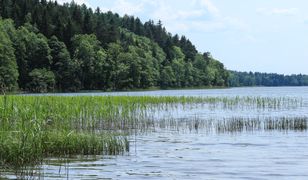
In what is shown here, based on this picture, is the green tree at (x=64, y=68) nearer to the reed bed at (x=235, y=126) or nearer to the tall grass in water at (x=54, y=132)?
the reed bed at (x=235, y=126)

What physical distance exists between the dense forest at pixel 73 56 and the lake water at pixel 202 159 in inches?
2398

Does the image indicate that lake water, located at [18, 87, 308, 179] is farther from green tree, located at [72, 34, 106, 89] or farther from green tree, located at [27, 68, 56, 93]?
green tree, located at [72, 34, 106, 89]

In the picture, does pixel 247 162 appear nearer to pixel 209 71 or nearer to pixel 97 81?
pixel 97 81

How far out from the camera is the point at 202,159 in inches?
714

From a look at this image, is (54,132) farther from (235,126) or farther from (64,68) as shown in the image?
(64,68)

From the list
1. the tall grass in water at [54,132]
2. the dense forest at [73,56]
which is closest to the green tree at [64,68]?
the dense forest at [73,56]

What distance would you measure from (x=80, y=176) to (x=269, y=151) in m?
8.40

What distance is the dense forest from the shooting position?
340ft

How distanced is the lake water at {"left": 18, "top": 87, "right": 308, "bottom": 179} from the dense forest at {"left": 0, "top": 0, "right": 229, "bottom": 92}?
60915 mm

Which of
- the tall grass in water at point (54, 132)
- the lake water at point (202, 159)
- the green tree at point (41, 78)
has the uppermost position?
the green tree at point (41, 78)

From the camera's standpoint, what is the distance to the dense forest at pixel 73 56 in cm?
10350

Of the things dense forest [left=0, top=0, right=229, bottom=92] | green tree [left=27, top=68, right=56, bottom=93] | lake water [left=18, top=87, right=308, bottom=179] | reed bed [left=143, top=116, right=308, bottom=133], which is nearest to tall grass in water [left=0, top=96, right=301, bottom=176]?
lake water [left=18, top=87, right=308, bottom=179]

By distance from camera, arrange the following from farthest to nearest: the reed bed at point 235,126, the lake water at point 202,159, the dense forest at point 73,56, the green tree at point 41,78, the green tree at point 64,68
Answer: the green tree at point 64,68, the dense forest at point 73,56, the green tree at point 41,78, the reed bed at point 235,126, the lake water at point 202,159

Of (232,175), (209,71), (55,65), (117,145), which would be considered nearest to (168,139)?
(117,145)
